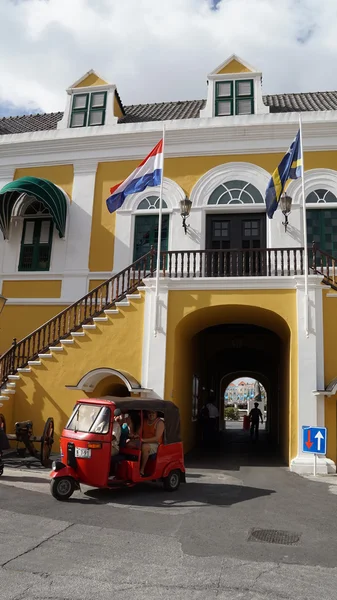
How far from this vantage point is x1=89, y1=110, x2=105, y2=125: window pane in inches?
727

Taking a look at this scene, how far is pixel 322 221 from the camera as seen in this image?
51.6 feet

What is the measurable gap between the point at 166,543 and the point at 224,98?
15820 mm

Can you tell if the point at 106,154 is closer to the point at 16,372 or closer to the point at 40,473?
the point at 16,372

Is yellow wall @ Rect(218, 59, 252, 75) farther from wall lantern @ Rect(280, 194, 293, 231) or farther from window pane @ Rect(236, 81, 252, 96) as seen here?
wall lantern @ Rect(280, 194, 293, 231)

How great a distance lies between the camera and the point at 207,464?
1259 centimetres

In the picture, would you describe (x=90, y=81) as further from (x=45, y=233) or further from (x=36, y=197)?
(x=45, y=233)

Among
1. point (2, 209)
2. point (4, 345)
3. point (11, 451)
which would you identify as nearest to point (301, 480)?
point (11, 451)

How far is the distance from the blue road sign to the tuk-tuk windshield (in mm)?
5131

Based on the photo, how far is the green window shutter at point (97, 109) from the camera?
1848 cm

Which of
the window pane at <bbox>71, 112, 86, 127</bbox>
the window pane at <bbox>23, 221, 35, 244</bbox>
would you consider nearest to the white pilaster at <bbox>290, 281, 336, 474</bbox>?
the window pane at <bbox>23, 221, 35, 244</bbox>

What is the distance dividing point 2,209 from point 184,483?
11.7 meters

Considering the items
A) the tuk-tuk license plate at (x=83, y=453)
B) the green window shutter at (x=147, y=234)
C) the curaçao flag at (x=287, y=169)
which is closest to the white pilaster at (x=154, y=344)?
the green window shutter at (x=147, y=234)

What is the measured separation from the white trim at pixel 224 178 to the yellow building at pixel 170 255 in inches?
1.6

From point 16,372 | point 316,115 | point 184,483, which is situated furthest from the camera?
point 316,115
